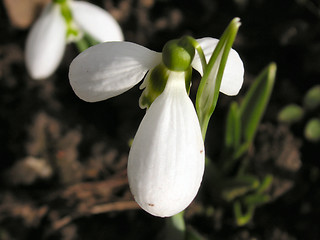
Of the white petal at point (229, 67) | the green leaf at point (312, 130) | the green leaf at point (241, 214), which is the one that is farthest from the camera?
the green leaf at point (312, 130)

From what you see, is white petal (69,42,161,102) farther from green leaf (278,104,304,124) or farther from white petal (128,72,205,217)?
green leaf (278,104,304,124)

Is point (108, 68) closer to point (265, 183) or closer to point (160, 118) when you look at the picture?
point (160, 118)

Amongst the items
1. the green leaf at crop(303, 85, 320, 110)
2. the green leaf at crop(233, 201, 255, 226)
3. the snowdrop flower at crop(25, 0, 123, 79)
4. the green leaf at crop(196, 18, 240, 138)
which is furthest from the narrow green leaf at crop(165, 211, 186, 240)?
the green leaf at crop(303, 85, 320, 110)

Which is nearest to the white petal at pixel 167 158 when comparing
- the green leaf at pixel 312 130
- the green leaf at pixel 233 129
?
the green leaf at pixel 233 129

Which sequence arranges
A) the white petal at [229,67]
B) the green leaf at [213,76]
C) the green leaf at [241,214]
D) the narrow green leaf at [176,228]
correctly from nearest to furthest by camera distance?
the green leaf at [213,76] → the white petal at [229,67] → the narrow green leaf at [176,228] → the green leaf at [241,214]

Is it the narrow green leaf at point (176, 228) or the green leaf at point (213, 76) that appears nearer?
the green leaf at point (213, 76)

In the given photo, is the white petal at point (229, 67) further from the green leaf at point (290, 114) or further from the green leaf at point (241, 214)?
the green leaf at point (290, 114)

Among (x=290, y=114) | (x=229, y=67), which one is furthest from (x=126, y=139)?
(x=229, y=67)

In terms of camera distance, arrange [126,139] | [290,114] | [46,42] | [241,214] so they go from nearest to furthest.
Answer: [46,42]
[241,214]
[290,114]
[126,139]
